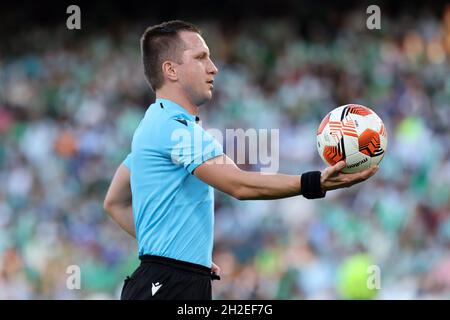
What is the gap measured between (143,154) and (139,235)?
0.45 m

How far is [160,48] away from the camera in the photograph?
540 cm

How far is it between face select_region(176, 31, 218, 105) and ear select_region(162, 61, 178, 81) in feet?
0.07

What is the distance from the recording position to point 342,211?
10953mm

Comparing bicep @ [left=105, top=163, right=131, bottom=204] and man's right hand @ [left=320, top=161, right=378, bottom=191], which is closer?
man's right hand @ [left=320, top=161, right=378, bottom=191]

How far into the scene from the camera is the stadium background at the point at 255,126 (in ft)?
34.3

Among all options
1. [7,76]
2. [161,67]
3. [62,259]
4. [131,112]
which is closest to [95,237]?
[62,259]

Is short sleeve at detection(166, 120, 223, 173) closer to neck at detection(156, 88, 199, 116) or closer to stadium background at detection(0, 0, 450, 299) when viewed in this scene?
neck at detection(156, 88, 199, 116)

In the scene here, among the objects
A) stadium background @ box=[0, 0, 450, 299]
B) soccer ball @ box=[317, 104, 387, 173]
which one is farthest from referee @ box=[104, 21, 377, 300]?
stadium background @ box=[0, 0, 450, 299]

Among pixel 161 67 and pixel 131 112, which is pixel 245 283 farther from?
pixel 161 67

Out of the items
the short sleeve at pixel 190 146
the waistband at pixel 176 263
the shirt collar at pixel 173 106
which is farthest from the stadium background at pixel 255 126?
the short sleeve at pixel 190 146

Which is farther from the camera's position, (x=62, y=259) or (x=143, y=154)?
(x=62, y=259)

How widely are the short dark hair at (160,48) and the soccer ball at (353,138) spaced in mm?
957

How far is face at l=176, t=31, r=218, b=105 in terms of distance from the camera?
530 centimetres

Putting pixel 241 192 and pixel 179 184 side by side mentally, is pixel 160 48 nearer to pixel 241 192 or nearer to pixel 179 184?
pixel 179 184
